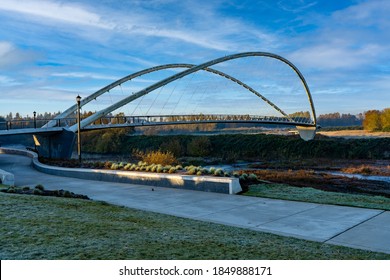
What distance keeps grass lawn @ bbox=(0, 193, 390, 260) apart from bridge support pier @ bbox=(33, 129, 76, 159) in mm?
18640

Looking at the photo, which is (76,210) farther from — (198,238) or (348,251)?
(348,251)

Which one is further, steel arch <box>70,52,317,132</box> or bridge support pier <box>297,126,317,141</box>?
bridge support pier <box>297,126,317,141</box>

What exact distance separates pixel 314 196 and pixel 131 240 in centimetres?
706

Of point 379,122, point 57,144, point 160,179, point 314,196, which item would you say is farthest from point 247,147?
point 314,196

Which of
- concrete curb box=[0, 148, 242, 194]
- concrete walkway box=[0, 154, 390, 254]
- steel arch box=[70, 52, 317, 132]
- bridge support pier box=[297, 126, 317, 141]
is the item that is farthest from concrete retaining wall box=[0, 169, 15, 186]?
bridge support pier box=[297, 126, 317, 141]

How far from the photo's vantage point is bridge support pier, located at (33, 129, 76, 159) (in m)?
26.1

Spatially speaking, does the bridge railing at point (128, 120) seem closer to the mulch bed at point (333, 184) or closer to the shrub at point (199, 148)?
the shrub at point (199, 148)

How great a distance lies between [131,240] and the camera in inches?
223

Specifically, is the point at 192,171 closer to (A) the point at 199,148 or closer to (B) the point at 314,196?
(B) the point at 314,196

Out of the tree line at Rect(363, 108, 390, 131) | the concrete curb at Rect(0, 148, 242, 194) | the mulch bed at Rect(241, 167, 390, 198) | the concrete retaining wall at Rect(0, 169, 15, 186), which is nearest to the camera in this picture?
the concrete curb at Rect(0, 148, 242, 194)

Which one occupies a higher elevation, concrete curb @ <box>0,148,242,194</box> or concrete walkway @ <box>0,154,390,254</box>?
concrete curb @ <box>0,148,242,194</box>

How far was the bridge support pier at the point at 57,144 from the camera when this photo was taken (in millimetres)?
26109

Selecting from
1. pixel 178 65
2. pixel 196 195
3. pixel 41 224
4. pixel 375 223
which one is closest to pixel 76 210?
pixel 41 224

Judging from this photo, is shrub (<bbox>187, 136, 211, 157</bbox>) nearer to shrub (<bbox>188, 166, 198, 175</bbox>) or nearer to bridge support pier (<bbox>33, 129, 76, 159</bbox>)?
bridge support pier (<bbox>33, 129, 76, 159</bbox>)
